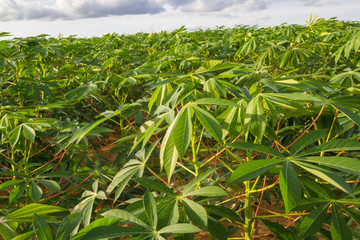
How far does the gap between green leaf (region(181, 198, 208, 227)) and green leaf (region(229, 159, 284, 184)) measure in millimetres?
140

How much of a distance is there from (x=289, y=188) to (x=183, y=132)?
32 centimetres

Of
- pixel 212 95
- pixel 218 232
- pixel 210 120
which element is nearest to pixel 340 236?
pixel 218 232

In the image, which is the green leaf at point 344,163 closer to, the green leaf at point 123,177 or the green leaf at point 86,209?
the green leaf at point 123,177

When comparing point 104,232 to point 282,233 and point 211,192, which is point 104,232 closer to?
point 211,192

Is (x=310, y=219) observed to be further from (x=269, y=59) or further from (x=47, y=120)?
(x=269, y=59)

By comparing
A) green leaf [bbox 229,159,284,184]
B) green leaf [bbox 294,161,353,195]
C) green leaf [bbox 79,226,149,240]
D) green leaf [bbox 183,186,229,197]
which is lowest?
green leaf [bbox 183,186,229,197]

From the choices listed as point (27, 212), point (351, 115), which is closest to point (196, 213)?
point (351, 115)

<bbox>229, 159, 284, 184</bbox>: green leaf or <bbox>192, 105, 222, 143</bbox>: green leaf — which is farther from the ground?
<bbox>192, 105, 222, 143</bbox>: green leaf

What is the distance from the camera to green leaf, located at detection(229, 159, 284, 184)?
71 centimetres

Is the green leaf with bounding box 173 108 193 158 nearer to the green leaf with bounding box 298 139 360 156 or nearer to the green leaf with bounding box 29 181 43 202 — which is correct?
the green leaf with bounding box 298 139 360 156

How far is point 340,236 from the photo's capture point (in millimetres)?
784

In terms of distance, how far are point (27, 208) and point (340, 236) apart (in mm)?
1045

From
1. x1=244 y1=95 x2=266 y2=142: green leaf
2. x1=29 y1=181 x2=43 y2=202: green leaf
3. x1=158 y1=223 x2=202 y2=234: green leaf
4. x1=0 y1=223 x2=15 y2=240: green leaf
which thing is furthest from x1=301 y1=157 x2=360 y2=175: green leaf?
x1=29 y1=181 x2=43 y2=202: green leaf

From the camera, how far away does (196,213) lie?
79 cm
